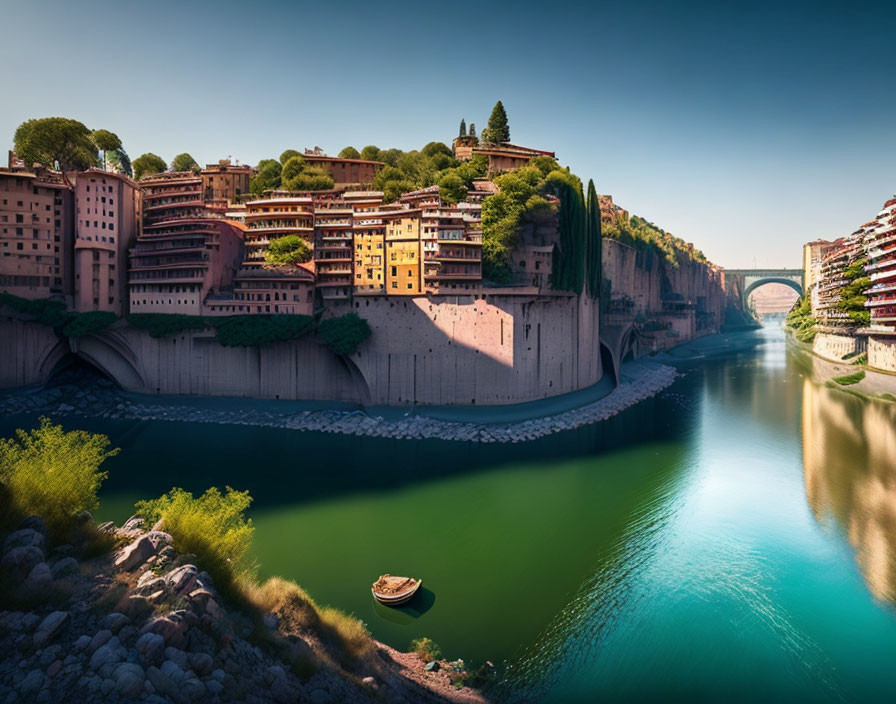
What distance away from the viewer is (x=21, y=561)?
5855 millimetres

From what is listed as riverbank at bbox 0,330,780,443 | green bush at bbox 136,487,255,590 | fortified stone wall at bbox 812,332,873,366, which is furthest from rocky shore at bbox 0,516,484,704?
fortified stone wall at bbox 812,332,873,366

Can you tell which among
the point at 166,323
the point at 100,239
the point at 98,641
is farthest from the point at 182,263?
the point at 98,641

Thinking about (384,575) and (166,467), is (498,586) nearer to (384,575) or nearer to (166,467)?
(384,575)

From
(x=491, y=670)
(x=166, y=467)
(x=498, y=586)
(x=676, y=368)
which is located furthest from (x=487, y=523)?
(x=676, y=368)

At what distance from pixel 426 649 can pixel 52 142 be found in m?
45.9

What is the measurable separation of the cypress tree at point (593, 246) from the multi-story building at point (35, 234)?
34.5m

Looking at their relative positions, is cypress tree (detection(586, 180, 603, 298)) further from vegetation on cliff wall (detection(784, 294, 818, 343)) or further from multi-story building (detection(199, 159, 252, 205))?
vegetation on cliff wall (detection(784, 294, 818, 343))

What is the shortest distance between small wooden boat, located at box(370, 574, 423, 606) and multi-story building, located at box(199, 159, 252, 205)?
139 feet

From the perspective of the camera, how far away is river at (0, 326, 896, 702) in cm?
1030

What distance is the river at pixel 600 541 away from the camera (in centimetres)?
1030

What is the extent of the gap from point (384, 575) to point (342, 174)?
39.3 m

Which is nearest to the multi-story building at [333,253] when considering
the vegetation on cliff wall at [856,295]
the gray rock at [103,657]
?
the gray rock at [103,657]

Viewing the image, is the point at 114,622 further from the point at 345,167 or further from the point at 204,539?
the point at 345,167

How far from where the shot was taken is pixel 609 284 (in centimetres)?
4806
